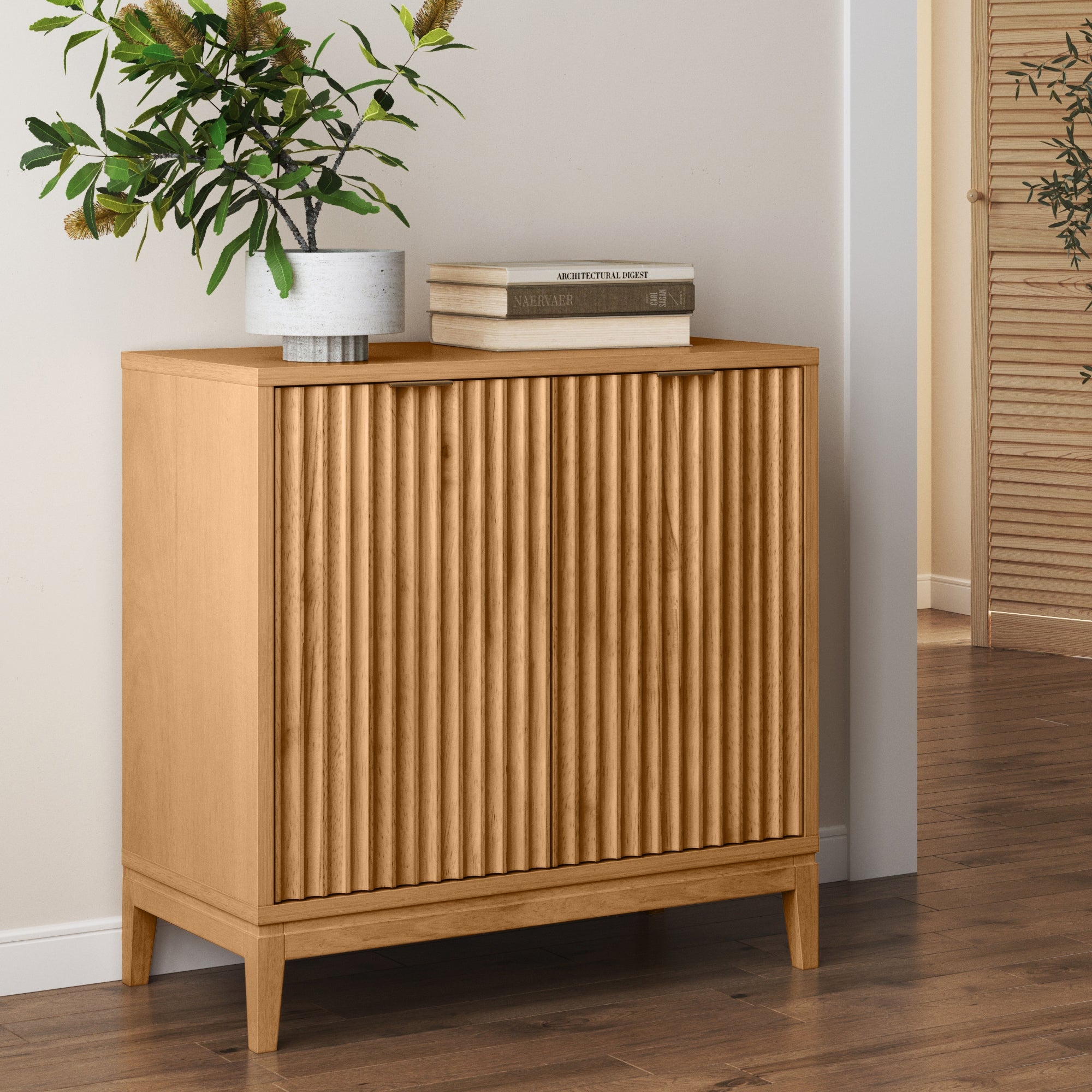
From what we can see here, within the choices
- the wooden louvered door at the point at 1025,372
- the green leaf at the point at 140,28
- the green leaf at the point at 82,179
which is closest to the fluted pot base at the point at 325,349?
the green leaf at the point at 82,179

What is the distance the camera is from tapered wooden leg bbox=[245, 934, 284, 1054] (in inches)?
99.8

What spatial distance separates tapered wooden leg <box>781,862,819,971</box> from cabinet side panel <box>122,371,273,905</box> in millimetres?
899

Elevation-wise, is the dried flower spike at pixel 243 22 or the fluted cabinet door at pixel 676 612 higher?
the dried flower spike at pixel 243 22

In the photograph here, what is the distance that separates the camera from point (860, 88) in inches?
133

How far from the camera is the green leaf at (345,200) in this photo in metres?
2.55

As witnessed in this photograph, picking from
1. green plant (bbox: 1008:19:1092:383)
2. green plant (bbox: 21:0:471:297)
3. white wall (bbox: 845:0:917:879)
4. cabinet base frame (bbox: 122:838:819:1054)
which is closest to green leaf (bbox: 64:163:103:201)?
green plant (bbox: 21:0:471:297)

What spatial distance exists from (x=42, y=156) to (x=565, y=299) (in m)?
0.77

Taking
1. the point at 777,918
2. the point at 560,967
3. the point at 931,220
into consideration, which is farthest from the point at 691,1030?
the point at 931,220

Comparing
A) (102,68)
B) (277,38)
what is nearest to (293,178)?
(277,38)

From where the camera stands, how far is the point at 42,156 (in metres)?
2.50

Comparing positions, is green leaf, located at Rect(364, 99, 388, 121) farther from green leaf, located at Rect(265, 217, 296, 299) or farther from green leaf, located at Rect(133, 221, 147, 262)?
green leaf, located at Rect(133, 221, 147, 262)

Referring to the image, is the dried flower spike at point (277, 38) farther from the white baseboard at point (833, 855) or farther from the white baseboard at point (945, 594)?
the white baseboard at point (945, 594)

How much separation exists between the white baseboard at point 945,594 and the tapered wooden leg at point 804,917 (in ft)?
11.2

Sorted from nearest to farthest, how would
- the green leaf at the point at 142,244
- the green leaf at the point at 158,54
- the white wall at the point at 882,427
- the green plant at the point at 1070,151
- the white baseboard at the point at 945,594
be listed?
1. the green leaf at the point at 158,54
2. the green leaf at the point at 142,244
3. the white wall at the point at 882,427
4. the green plant at the point at 1070,151
5. the white baseboard at the point at 945,594
